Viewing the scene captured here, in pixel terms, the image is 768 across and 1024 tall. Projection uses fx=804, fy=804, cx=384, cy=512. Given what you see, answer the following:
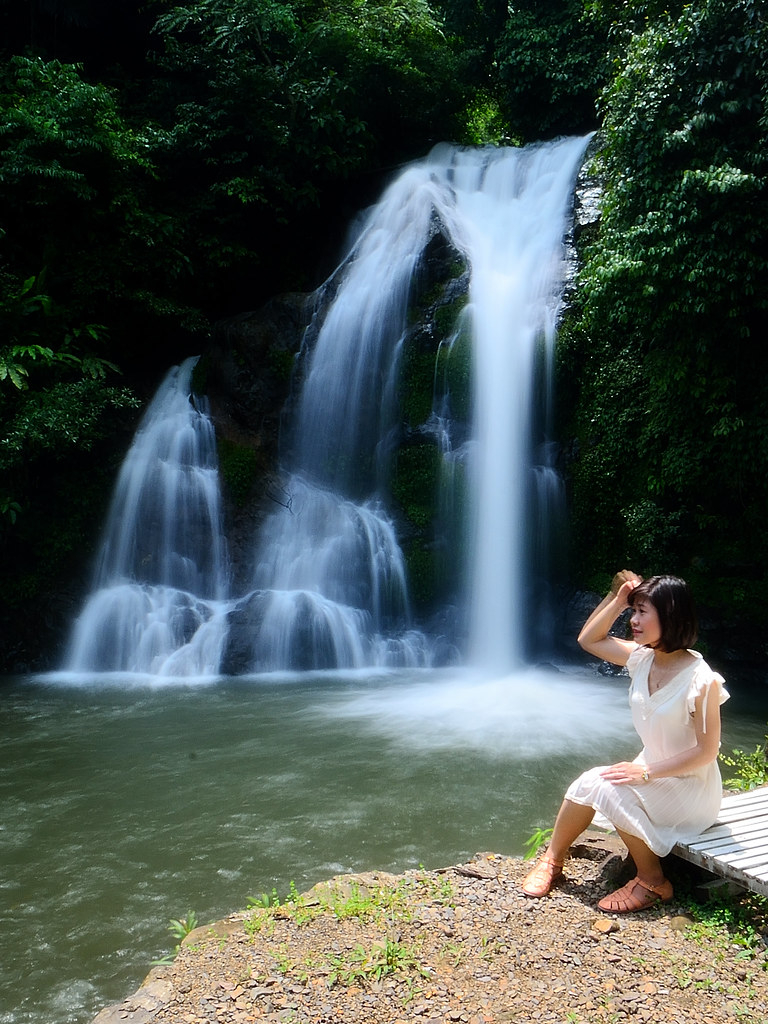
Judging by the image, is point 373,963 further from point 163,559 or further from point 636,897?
point 163,559

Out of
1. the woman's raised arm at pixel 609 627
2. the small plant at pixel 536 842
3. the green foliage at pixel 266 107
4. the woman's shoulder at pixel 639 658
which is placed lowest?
the small plant at pixel 536 842

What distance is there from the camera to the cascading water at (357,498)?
1066 centimetres

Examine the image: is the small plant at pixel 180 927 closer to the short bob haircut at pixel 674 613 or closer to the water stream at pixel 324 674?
the water stream at pixel 324 674

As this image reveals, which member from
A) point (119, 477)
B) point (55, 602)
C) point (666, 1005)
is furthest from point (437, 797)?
point (119, 477)

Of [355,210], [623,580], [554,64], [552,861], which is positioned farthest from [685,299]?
[554,64]

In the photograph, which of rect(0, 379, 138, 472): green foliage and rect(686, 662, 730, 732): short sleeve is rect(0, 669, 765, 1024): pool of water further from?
rect(0, 379, 138, 472): green foliage

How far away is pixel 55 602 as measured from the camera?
11.4m

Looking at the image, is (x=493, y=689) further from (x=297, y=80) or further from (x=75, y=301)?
(x=297, y=80)

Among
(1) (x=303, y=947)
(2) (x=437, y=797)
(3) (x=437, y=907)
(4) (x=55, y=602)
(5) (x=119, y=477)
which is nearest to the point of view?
(1) (x=303, y=947)

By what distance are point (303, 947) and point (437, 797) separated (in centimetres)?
277

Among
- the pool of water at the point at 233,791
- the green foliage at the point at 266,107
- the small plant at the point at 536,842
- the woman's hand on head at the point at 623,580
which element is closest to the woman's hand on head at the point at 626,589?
the woman's hand on head at the point at 623,580

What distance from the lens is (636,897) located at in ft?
11.2

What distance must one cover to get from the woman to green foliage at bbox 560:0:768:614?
6.31 metres

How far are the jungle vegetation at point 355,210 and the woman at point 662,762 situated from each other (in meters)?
6.35
